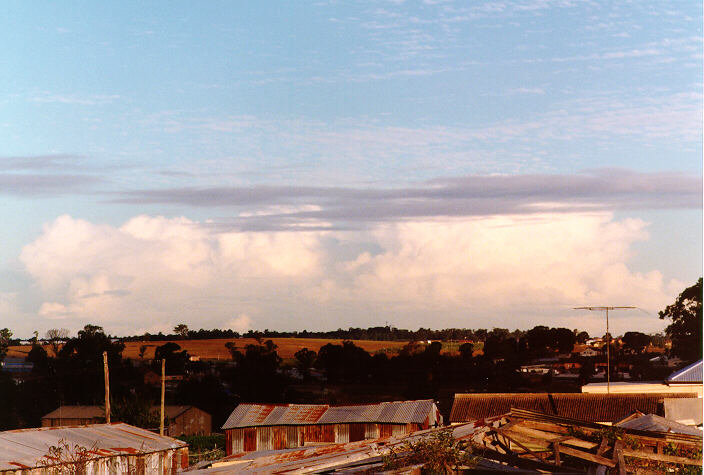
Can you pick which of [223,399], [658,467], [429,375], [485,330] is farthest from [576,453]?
[485,330]

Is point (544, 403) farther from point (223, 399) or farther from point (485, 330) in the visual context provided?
point (485, 330)

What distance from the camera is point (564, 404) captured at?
50.1m

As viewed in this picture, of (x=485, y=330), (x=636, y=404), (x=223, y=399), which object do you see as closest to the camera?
(x=636, y=404)

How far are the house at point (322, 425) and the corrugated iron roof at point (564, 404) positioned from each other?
6.78 ft

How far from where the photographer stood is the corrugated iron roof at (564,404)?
47.9m

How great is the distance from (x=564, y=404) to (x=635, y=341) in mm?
87838

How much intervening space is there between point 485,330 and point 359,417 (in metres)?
137

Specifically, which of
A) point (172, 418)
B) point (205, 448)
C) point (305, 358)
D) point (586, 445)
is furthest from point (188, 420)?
point (586, 445)

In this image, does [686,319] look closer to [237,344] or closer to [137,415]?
[137,415]

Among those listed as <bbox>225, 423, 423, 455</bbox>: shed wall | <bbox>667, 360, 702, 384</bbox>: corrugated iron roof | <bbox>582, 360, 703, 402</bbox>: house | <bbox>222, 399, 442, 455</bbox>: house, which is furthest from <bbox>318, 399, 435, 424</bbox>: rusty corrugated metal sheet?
<bbox>667, 360, 702, 384</bbox>: corrugated iron roof

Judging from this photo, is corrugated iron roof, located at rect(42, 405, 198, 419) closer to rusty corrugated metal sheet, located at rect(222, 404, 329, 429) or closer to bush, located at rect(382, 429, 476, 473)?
rusty corrugated metal sheet, located at rect(222, 404, 329, 429)

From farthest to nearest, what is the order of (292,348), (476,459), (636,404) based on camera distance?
(292,348) → (636,404) → (476,459)

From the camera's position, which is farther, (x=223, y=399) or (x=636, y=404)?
(x=223, y=399)

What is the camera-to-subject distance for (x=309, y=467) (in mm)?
20172
